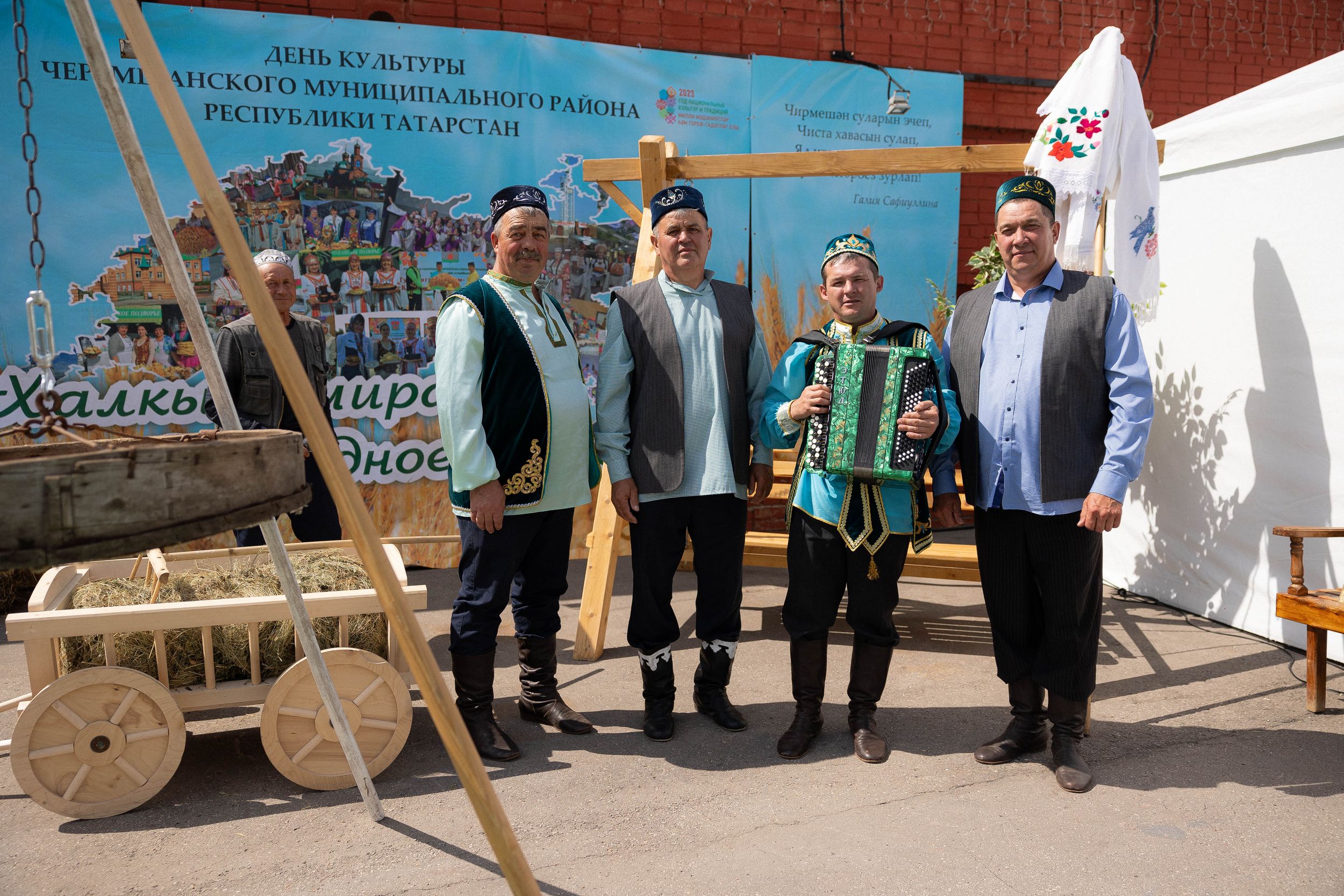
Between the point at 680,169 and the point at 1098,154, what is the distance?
1.82 meters

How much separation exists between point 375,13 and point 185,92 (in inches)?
50.5

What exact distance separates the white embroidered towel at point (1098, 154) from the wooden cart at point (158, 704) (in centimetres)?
307

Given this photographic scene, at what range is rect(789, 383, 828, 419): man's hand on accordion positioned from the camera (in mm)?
3037

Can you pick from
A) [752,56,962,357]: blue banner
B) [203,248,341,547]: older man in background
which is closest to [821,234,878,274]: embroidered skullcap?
[203,248,341,547]: older man in background

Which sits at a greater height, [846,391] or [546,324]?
[546,324]

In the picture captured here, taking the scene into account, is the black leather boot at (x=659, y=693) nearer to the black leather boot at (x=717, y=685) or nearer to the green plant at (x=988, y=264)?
the black leather boot at (x=717, y=685)

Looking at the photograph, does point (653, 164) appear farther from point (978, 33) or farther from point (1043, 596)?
point (978, 33)

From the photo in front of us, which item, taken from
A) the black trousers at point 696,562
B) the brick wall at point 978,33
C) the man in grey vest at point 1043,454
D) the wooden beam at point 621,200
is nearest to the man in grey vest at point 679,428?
the black trousers at point 696,562

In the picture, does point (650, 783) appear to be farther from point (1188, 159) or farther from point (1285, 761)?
point (1188, 159)

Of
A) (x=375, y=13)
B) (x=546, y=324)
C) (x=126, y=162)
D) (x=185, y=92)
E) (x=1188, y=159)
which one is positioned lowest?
(x=546, y=324)

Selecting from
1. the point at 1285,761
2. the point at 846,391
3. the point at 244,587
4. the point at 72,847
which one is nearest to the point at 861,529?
the point at 846,391

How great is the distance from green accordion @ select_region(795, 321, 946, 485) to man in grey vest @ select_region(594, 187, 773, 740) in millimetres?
348

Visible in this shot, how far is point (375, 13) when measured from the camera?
18.9ft

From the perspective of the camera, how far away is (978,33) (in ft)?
23.9
